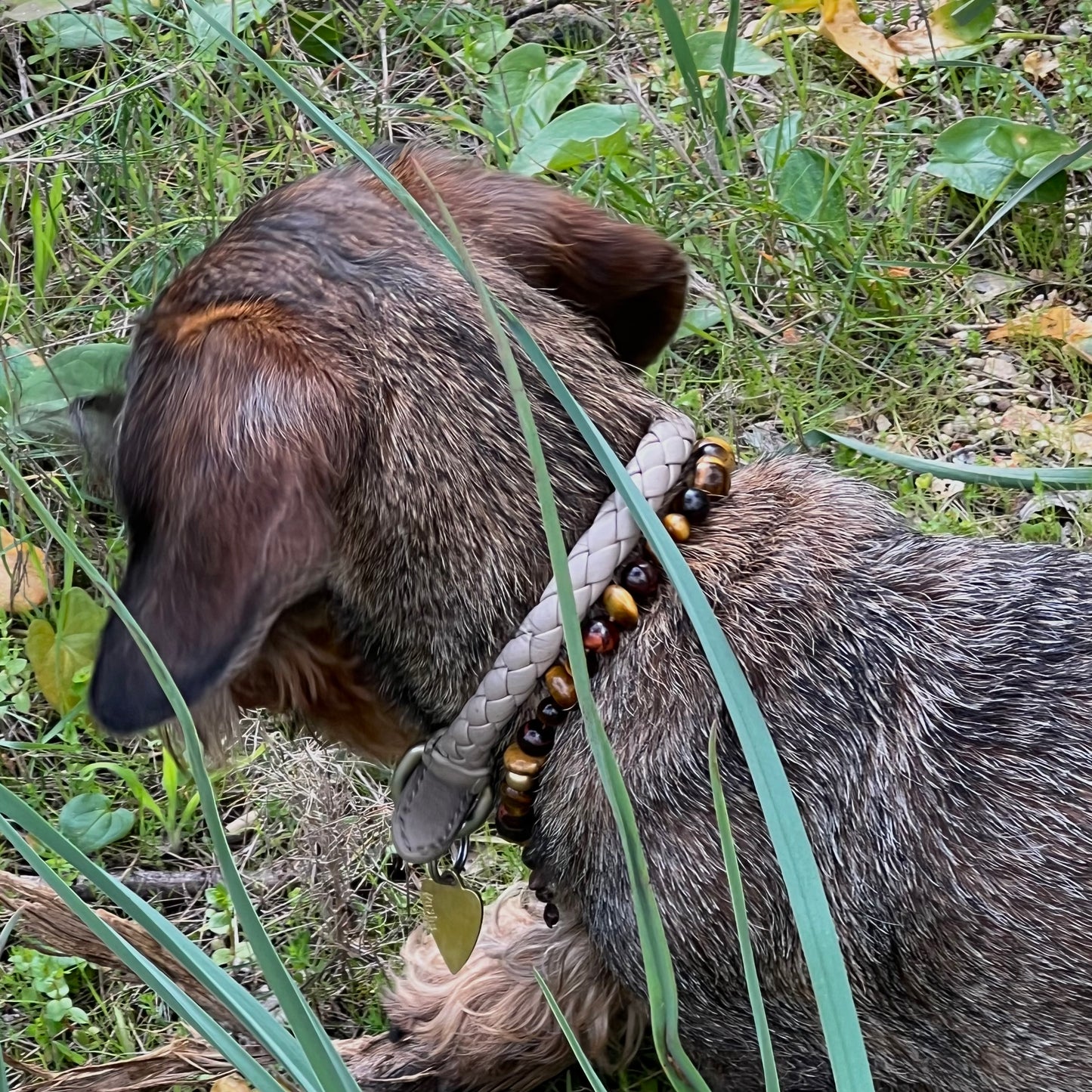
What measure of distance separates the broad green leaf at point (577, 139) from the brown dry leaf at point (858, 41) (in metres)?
0.65

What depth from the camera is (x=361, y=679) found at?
1.78m

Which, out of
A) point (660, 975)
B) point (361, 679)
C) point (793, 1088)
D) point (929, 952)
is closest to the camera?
point (660, 975)

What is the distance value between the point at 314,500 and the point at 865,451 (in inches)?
57.0

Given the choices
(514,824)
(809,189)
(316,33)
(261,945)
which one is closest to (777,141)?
(809,189)

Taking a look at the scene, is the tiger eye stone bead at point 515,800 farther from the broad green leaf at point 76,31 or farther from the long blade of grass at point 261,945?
the broad green leaf at point 76,31

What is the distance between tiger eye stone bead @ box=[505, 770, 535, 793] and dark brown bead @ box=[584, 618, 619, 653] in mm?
175

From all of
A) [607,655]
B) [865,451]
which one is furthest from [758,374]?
[607,655]

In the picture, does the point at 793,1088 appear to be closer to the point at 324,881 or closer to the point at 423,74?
the point at 324,881

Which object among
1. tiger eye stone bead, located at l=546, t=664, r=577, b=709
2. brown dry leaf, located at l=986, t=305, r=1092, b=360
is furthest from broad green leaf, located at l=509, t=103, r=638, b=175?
tiger eye stone bead, located at l=546, t=664, r=577, b=709

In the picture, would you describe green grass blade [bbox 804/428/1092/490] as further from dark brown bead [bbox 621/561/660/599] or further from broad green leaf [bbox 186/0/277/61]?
broad green leaf [bbox 186/0/277/61]

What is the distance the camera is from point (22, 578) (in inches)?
103

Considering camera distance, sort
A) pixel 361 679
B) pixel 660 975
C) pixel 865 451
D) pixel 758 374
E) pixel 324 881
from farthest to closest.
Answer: pixel 758 374 → pixel 865 451 → pixel 324 881 → pixel 361 679 → pixel 660 975

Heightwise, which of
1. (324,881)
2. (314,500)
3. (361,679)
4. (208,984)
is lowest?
(324,881)

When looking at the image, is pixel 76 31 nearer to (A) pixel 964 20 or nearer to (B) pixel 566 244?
(B) pixel 566 244
